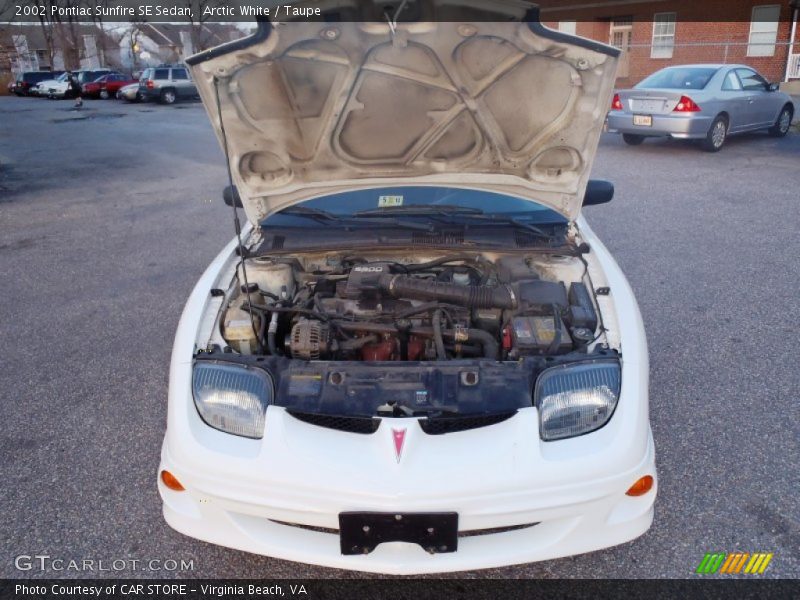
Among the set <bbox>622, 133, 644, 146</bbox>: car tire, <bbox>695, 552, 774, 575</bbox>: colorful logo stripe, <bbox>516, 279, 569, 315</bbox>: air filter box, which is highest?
<bbox>516, 279, 569, 315</bbox>: air filter box

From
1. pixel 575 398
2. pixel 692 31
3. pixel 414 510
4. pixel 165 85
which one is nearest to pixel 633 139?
pixel 575 398

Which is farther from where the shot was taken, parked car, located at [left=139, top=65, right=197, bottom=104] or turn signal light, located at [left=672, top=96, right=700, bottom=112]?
parked car, located at [left=139, top=65, right=197, bottom=104]

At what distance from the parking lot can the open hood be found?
1378mm

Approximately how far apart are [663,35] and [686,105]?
578 inches

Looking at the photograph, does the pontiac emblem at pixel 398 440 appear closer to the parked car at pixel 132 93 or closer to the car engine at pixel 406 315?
the car engine at pixel 406 315

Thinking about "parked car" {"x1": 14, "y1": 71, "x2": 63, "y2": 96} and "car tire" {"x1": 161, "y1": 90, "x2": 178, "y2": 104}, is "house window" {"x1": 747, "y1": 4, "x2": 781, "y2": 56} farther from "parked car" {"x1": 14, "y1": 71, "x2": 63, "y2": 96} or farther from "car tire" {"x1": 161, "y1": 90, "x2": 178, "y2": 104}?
"parked car" {"x1": 14, "y1": 71, "x2": 63, "y2": 96}

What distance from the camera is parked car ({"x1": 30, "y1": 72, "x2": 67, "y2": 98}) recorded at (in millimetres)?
32000

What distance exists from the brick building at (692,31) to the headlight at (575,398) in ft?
69.5

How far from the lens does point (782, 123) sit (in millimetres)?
11711

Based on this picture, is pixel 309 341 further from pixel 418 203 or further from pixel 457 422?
pixel 418 203

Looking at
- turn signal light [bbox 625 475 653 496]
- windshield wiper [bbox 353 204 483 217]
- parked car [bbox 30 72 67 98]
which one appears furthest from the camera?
parked car [bbox 30 72 67 98]

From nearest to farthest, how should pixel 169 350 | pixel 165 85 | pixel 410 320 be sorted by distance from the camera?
1. pixel 410 320
2. pixel 169 350
3. pixel 165 85

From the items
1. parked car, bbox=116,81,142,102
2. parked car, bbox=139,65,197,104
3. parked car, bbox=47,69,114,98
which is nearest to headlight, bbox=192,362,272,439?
parked car, bbox=139,65,197,104

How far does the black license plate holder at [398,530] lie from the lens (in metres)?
1.89
